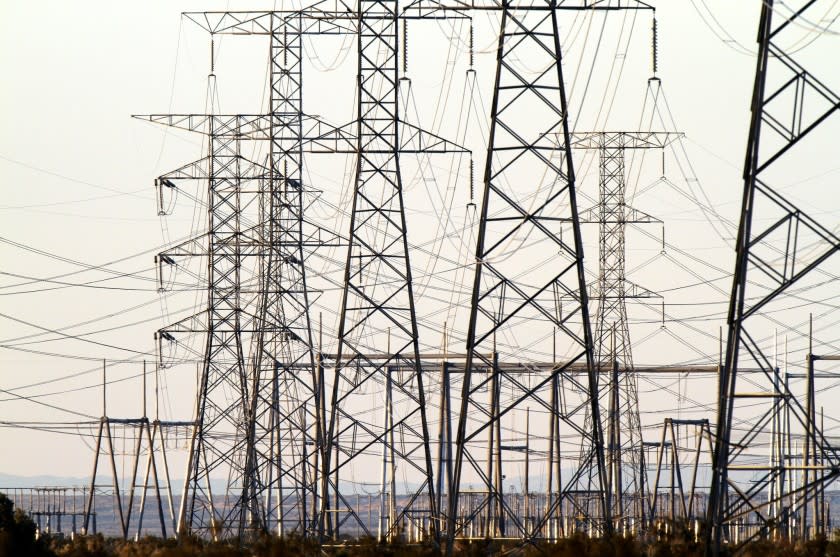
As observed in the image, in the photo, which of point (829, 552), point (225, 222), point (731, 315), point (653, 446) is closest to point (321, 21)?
point (225, 222)

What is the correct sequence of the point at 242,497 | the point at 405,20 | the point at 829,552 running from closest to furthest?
the point at 829,552 → the point at 405,20 → the point at 242,497

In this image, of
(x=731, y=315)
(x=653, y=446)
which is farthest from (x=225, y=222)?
(x=731, y=315)

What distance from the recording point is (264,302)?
4259 centimetres

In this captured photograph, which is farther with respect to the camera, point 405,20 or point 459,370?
point 459,370

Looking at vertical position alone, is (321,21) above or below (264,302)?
above

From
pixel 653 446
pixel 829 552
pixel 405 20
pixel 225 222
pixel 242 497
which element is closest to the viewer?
pixel 829 552

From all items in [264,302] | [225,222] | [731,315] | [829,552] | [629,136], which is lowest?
[829,552]

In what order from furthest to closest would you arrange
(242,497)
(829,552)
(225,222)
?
(225,222), (242,497), (829,552)

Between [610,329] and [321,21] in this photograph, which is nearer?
[321,21]

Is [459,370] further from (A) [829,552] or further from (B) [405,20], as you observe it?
(A) [829,552]

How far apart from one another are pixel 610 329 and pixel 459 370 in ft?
18.3

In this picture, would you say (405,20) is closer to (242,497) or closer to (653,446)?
(242,497)

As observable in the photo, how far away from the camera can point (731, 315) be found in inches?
816

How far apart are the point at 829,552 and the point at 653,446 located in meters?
34.6
